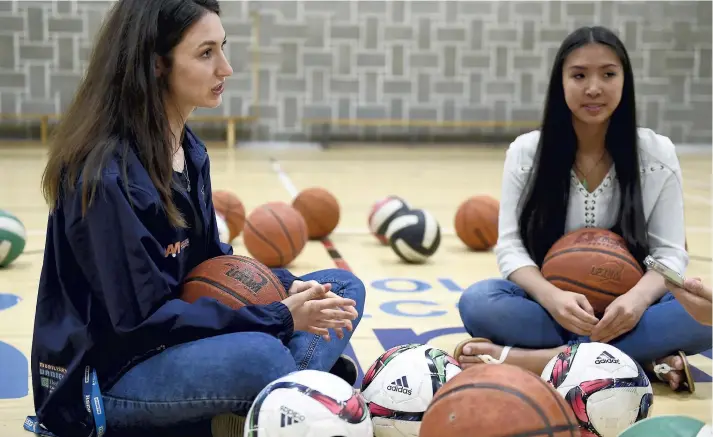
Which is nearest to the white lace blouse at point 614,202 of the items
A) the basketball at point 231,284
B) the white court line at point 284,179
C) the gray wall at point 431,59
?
the basketball at point 231,284

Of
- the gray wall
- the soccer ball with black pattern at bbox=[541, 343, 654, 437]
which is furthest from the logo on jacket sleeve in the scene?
the gray wall

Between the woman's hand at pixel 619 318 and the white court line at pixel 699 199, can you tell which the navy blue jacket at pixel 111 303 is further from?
the white court line at pixel 699 199

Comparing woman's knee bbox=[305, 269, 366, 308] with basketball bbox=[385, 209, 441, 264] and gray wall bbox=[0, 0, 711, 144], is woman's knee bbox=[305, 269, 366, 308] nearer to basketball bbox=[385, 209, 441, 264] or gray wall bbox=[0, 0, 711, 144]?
basketball bbox=[385, 209, 441, 264]

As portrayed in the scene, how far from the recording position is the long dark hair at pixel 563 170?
3402mm

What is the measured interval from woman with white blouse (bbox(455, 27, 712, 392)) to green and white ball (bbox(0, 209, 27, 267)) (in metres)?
2.98

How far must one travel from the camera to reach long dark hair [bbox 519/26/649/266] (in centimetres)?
340

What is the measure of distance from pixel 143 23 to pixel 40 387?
3.66 ft

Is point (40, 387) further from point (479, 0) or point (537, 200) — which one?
point (479, 0)

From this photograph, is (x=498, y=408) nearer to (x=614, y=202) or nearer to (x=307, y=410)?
(x=307, y=410)

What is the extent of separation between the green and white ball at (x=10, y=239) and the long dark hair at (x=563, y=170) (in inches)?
125

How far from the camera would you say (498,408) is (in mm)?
2055

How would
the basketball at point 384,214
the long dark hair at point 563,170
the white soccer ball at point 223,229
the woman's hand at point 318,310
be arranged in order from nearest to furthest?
1. the woman's hand at point 318,310
2. the long dark hair at point 563,170
3. the white soccer ball at point 223,229
4. the basketball at point 384,214

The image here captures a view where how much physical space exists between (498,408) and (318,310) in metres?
0.74

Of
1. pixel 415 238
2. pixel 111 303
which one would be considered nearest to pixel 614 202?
pixel 111 303
